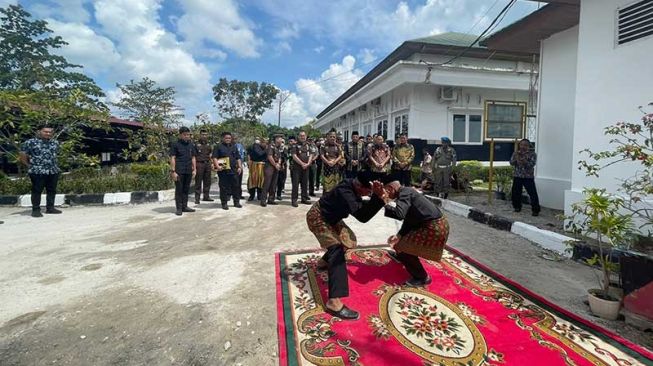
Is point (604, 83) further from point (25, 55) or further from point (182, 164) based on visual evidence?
point (25, 55)

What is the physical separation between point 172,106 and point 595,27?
11873mm

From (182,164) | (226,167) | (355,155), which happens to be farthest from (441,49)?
(182,164)

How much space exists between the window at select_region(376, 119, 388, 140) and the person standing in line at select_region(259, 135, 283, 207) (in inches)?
301

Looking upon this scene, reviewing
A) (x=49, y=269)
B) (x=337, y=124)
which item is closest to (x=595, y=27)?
(x=49, y=269)

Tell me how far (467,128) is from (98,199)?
1200cm

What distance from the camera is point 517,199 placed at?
623cm

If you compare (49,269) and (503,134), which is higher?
(503,134)

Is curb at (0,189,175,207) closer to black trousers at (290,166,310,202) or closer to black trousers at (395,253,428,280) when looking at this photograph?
black trousers at (290,166,310,202)

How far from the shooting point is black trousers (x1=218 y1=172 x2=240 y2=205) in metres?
7.26

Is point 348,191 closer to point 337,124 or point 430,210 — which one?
point 430,210

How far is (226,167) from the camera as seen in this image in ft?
23.4

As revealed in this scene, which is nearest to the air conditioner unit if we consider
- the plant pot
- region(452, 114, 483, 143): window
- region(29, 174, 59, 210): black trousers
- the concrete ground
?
region(452, 114, 483, 143): window

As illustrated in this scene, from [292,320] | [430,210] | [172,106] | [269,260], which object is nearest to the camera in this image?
[292,320]

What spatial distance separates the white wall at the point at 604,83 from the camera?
3986 mm
